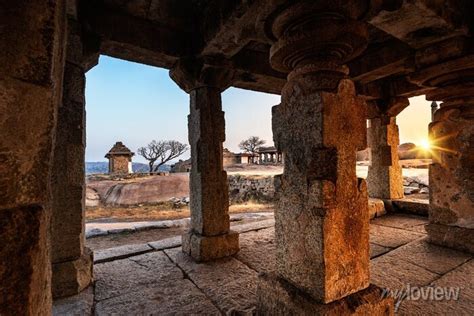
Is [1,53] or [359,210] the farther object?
[359,210]

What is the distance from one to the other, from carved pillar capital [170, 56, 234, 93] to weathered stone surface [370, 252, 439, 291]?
310cm

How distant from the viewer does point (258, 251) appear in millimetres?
3527

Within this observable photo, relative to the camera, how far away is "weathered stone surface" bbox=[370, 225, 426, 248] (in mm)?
3800

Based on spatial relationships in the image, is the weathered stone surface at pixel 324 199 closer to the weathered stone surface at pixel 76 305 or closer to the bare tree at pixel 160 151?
the weathered stone surface at pixel 76 305

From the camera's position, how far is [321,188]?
155 cm

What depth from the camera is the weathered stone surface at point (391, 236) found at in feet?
12.5

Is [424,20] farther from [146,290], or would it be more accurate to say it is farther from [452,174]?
[146,290]

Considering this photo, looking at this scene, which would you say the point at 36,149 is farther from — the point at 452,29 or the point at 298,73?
the point at 452,29

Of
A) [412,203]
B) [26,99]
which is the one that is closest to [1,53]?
[26,99]

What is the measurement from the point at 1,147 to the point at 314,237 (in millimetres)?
1588

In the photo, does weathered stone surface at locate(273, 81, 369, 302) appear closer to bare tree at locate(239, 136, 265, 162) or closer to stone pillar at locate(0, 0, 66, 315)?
stone pillar at locate(0, 0, 66, 315)

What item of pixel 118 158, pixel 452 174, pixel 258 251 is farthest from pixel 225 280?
pixel 118 158

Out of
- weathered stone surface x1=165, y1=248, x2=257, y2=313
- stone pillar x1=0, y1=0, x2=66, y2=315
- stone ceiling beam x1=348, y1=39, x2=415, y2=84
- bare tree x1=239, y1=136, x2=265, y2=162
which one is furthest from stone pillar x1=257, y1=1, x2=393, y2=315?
bare tree x1=239, y1=136, x2=265, y2=162

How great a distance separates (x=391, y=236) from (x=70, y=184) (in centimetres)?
476
